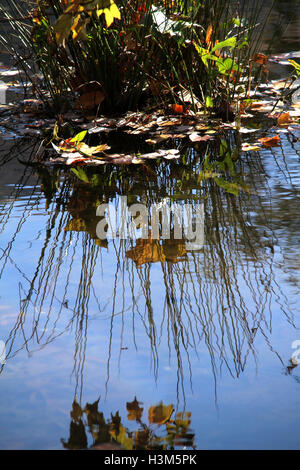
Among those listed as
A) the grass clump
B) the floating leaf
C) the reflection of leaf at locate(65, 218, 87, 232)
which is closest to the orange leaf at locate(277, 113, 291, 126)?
the grass clump

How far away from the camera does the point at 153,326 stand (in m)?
1.11

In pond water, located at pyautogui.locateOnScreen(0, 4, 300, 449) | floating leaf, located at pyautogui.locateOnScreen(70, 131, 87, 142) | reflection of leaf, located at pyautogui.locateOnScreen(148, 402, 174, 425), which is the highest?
floating leaf, located at pyautogui.locateOnScreen(70, 131, 87, 142)

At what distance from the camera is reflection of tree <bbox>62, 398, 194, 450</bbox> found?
2.82 feet

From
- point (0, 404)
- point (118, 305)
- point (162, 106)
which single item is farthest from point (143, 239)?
point (162, 106)

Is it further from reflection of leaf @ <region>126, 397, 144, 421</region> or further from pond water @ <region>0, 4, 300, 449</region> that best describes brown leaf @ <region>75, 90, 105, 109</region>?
reflection of leaf @ <region>126, 397, 144, 421</region>

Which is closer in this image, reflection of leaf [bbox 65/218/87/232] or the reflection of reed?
the reflection of reed

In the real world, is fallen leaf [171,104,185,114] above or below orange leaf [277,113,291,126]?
above

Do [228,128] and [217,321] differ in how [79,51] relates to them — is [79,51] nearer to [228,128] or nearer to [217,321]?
[228,128]

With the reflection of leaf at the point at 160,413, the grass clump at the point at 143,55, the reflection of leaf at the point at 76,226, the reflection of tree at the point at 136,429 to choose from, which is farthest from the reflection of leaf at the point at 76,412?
the grass clump at the point at 143,55

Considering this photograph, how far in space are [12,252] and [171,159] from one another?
3.21 feet

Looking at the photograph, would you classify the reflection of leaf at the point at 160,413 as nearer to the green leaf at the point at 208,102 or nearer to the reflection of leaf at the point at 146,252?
the reflection of leaf at the point at 146,252

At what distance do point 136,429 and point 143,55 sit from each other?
204 cm

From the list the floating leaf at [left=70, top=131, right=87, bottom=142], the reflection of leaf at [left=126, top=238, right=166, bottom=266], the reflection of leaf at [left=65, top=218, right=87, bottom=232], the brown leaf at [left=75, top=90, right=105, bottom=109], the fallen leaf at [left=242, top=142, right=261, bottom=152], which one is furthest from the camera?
the brown leaf at [left=75, top=90, right=105, bottom=109]

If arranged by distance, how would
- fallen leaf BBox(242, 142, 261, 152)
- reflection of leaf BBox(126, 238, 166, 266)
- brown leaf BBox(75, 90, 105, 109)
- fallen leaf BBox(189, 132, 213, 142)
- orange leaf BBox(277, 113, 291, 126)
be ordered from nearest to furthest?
1. reflection of leaf BBox(126, 238, 166, 266)
2. fallen leaf BBox(242, 142, 261, 152)
3. fallen leaf BBox(189, 132, 213, 142)
4. orange leaf BBox(277, 113, 291, 126)
5. brown leaf BBox(75, 90, 105, 109)
